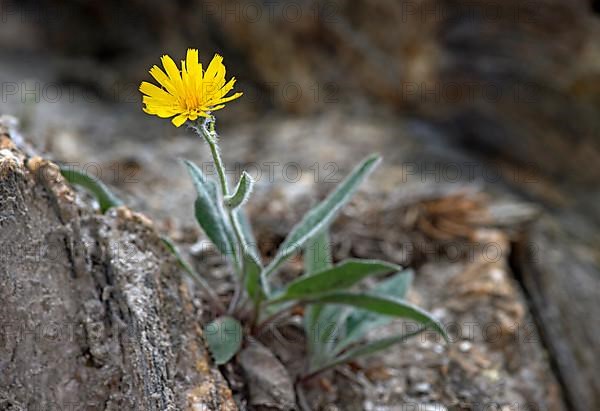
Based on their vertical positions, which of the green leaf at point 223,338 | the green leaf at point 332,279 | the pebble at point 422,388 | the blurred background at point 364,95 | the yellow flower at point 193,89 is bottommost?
the pebble at point 422,388

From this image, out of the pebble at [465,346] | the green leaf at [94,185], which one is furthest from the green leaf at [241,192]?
the pebble at [465,346]

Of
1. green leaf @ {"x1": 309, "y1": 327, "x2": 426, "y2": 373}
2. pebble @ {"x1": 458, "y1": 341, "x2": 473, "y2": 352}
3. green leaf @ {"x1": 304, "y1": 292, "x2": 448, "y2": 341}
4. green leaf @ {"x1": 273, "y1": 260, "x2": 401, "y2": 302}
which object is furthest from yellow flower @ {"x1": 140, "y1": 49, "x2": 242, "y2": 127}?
pebble @ {"x1": 458, "y1": 341, "x2": 473, "y2": 352}

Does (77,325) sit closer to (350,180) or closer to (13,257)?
(13,257)

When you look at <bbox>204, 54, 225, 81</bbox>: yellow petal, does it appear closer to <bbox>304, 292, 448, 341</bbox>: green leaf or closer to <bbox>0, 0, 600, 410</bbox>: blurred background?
<bbox>304, 292, 448, 341</bbox>: green leaf

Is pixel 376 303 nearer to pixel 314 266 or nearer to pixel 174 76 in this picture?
pixel 314 266

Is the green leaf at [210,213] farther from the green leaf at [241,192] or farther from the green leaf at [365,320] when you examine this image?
the green leaf at [365,320]

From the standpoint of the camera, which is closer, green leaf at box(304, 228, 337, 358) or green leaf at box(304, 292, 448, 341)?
green leaf at box(304, 292, 448, 341)

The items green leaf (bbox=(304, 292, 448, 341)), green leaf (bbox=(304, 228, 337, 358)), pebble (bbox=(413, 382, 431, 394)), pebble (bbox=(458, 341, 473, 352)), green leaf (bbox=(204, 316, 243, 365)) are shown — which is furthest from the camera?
pebble (bbox=(458, 341, 473, 352))
